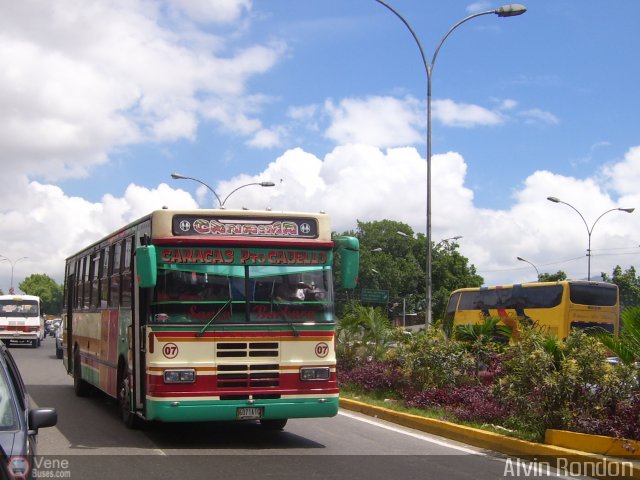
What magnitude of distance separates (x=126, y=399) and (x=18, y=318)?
33807 millimetres

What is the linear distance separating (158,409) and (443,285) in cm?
8277

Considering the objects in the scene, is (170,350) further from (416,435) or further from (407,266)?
(407,266)

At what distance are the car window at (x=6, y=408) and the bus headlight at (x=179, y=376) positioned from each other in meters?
4.42

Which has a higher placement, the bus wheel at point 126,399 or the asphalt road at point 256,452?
the bus wheel at point 126,399

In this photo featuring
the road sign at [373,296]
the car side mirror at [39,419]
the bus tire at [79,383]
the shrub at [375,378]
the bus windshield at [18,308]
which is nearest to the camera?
the car side mirror at [39,419]

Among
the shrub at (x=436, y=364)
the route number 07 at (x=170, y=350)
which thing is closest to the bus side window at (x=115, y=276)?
the route number 07 at (x=170, y=350)

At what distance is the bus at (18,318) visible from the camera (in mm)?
43281

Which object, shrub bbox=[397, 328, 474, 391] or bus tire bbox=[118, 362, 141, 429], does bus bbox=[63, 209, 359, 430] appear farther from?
shrub bbox=[397, 328, 474, 391]

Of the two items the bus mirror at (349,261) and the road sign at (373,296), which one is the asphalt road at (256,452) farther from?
the road sign at (373,296)

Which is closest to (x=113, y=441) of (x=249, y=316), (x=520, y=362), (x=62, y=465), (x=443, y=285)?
(x=62, y=465)

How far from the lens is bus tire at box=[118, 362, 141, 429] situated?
12.2 metres

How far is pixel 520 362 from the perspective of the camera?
38.2 feet

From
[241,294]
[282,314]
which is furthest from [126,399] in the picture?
[282,314]

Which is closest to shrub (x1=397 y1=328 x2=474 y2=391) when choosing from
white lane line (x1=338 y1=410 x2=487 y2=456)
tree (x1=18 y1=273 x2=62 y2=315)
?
white lane line (x1=338 y1=410 x2=487 y2=456)
